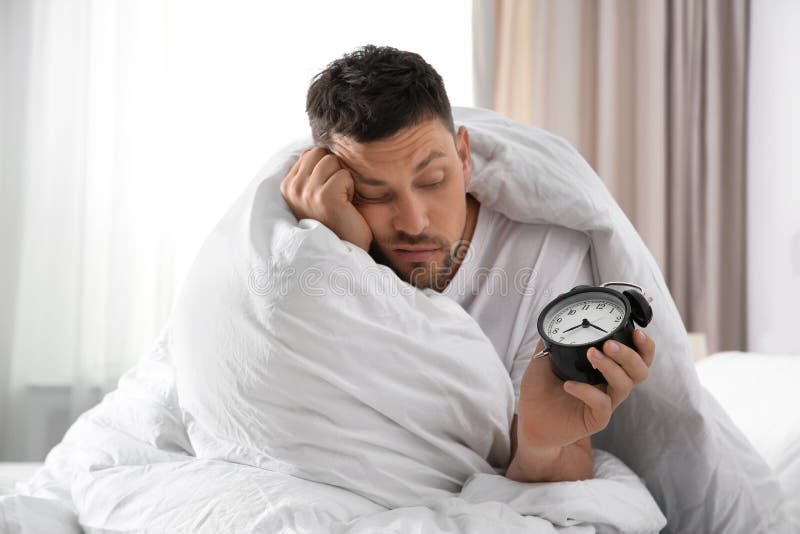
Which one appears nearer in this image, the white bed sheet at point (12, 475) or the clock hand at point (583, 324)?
the clock hand at point (583, 324)

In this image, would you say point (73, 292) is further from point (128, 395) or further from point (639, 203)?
point (639, 203)

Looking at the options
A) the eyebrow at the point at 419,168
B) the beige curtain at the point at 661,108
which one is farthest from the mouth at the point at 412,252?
the beige curtain at the point at 661,108

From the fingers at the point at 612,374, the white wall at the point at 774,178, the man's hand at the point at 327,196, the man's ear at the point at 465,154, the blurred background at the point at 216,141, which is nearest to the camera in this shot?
the fingers at the point at 612,374

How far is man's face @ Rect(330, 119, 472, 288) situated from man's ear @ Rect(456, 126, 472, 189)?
0.20 ft

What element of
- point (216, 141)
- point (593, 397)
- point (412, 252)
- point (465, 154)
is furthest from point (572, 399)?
point (216, 141)

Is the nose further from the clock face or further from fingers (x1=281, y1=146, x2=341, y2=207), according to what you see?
the clock face

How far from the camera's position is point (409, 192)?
120 centimetres

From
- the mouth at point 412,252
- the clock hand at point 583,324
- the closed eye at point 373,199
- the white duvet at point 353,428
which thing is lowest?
the white duvet at point 353,428

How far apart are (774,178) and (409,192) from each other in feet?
6.83

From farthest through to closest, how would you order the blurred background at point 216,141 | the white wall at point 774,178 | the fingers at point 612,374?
the blurred background at point 216,141 → the white wall at point 774,178 → the fingers at point 612,374

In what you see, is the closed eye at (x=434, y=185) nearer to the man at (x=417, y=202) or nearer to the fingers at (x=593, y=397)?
the man at (x=417, y=202)

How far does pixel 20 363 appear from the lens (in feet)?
9.53

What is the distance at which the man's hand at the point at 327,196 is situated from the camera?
1.16m

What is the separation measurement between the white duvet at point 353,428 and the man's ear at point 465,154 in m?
0.16
